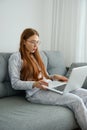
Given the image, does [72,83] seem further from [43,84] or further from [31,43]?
[31,43]

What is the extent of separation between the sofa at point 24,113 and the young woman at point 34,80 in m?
0.07

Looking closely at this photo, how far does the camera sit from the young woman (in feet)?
6.95

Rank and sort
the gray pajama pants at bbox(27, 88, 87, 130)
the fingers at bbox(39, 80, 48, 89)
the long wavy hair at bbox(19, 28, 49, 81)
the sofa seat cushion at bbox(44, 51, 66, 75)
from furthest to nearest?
the sofa seat cushion at bbox(44, 51, 66, 75) → the long wavy hair at bbox(19, 28, 49, 81) → the fingers at bbox(39, 80, 48, 89) → the gray pajama pants at bbox(27, 88, 87, 130)

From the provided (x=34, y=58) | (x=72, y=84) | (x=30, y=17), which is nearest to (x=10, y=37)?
(x=30, y=17)

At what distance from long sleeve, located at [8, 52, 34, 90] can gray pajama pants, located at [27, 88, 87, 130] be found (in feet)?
0.43

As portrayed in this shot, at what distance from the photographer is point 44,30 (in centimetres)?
351

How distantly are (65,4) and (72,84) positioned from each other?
5.09 ft

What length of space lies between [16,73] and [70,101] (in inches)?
22.5

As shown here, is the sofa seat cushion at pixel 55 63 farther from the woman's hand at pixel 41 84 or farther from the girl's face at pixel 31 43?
the woman's hand at pixel 41 84

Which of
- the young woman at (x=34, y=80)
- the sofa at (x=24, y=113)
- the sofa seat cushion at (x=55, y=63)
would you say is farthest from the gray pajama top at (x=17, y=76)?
the sofa seat cushion at (x=55, y=63)

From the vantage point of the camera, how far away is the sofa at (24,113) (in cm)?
174

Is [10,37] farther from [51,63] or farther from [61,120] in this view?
[61,120]

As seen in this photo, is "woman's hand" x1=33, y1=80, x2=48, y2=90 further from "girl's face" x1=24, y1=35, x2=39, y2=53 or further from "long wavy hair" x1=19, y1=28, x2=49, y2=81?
"girl's face" x1=24, y1=35, x2=39, y2=53

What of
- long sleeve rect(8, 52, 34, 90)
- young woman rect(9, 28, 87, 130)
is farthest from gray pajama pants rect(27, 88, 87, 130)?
long sleeve rect(8, 52, 34, 90)
